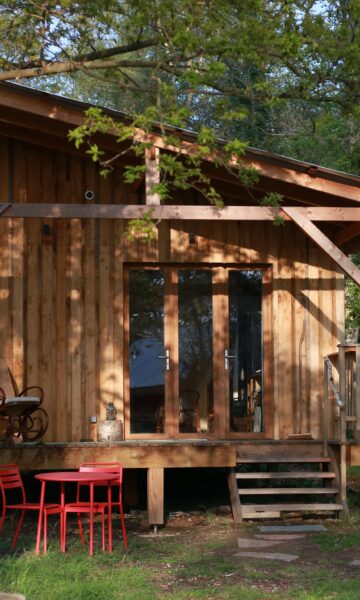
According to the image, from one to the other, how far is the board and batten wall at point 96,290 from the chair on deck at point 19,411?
135mm

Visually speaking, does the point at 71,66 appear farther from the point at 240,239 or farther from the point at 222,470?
the point at 222,470

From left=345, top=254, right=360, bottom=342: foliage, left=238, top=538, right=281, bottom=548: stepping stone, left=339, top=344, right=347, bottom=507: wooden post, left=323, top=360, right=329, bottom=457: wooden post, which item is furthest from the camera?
left=345, top=254, right=360, bottom=342: foliage

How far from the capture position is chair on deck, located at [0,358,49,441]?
10.0 meters

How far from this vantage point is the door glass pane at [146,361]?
36.1 ft

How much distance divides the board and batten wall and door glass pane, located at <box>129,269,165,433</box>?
0.19 m

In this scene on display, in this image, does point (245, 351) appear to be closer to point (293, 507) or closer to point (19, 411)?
point (293, 507)

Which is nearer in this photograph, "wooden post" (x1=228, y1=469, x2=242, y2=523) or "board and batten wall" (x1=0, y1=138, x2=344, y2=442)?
"wooden post" (x1=228, y1=469, x2=242, y2=523)

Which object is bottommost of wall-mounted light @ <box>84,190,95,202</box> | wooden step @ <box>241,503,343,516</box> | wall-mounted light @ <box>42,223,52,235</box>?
wooden step @ <box>241,503,343,516</box>

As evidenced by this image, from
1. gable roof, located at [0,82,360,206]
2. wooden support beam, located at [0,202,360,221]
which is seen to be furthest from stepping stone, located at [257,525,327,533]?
gable roof, located at [0,82,360,206]

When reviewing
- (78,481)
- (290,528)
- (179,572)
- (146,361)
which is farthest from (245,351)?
(179,572)

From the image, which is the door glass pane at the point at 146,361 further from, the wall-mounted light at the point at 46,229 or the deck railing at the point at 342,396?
the deck railing at the point at 342,396

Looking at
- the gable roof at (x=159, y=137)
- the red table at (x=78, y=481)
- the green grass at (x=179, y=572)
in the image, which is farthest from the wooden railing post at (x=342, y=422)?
the red table at (x=78, y=481)

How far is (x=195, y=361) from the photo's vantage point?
11086mm

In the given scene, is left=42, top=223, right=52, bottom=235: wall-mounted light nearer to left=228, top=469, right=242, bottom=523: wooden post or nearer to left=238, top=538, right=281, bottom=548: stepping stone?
left=228, top=469, right=242, bottom=523: wooden post
